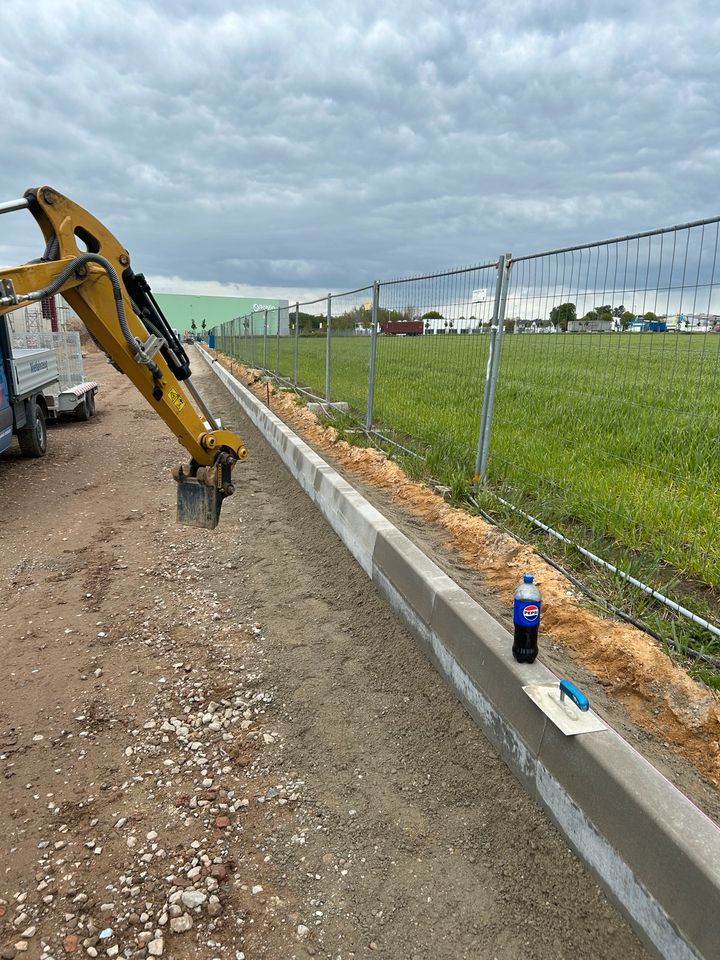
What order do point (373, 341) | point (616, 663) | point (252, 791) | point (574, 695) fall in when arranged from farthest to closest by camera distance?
point (373, 341)
point (616, 663)
point (252, 791)
point (574, 695)

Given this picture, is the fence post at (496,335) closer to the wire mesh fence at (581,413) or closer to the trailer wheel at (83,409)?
the wire mesh fence at (581,413)

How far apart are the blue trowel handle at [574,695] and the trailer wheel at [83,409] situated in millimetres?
11803

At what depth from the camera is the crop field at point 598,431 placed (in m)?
3.77

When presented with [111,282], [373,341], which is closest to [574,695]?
[111,282]

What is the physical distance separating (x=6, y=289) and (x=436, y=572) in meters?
2.98

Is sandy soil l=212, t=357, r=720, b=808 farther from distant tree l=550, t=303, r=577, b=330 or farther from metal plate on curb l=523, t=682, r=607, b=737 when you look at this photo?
distant tree l=550, t=303, r=577, b=330

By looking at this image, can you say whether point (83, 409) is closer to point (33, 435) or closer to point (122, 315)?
point (33, 435)

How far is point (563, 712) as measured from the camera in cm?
253

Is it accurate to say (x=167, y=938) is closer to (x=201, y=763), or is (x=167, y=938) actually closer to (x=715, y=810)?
(x=201, y=763)

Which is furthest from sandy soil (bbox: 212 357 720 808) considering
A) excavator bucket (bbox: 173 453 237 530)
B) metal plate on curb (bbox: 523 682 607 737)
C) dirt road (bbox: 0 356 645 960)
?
excavator bucket (bbox: 173 453 237 530)

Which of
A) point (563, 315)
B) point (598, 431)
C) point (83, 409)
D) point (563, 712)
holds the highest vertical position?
point (563, 315)

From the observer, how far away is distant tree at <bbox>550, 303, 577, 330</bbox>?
4.37 m

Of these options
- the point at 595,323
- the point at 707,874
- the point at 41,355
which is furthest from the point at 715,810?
the point at 41,355

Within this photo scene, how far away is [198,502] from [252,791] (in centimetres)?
237
